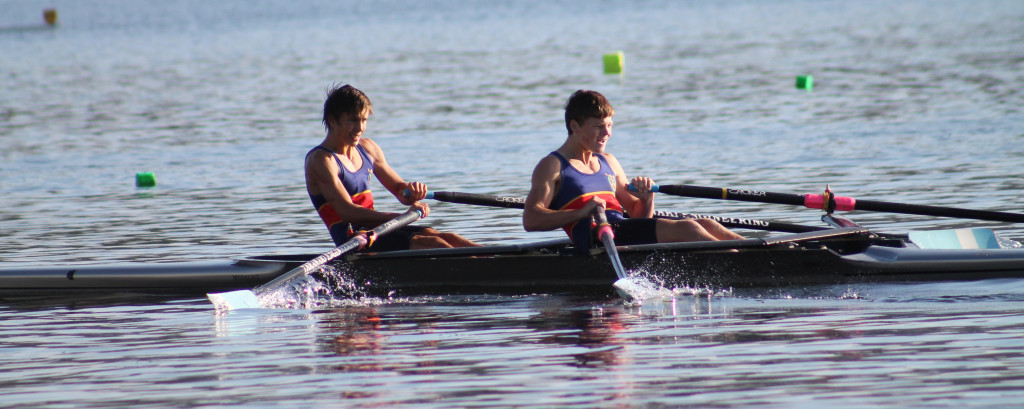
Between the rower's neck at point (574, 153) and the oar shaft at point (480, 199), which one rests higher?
the rower's neck at point (574, 153)

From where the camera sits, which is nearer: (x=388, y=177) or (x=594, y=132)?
(x=594, y=132)

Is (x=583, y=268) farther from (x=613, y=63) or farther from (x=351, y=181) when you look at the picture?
(x=613, y=63)

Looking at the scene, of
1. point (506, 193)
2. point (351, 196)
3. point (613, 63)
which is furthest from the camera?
point (613, 63)

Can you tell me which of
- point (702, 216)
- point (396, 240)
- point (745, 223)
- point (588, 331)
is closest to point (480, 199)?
point (396, 240)

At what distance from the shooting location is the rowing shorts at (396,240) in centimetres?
912

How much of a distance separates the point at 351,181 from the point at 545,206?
4.22ft

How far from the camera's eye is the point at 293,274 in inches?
344

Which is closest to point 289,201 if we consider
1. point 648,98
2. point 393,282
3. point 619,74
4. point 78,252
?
point 78,252

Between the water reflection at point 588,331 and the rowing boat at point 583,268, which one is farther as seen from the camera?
the rowing boat at point 583,268

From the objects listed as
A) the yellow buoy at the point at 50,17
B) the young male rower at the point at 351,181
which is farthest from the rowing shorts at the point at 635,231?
the yellow buoy at the point at 50,17

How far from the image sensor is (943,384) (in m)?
5.75

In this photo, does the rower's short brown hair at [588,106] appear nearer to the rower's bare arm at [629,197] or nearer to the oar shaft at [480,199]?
the rower's bare arm at [629,197]

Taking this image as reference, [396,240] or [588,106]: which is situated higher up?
[588,106]

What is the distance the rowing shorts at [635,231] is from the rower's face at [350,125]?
1.57 metres
